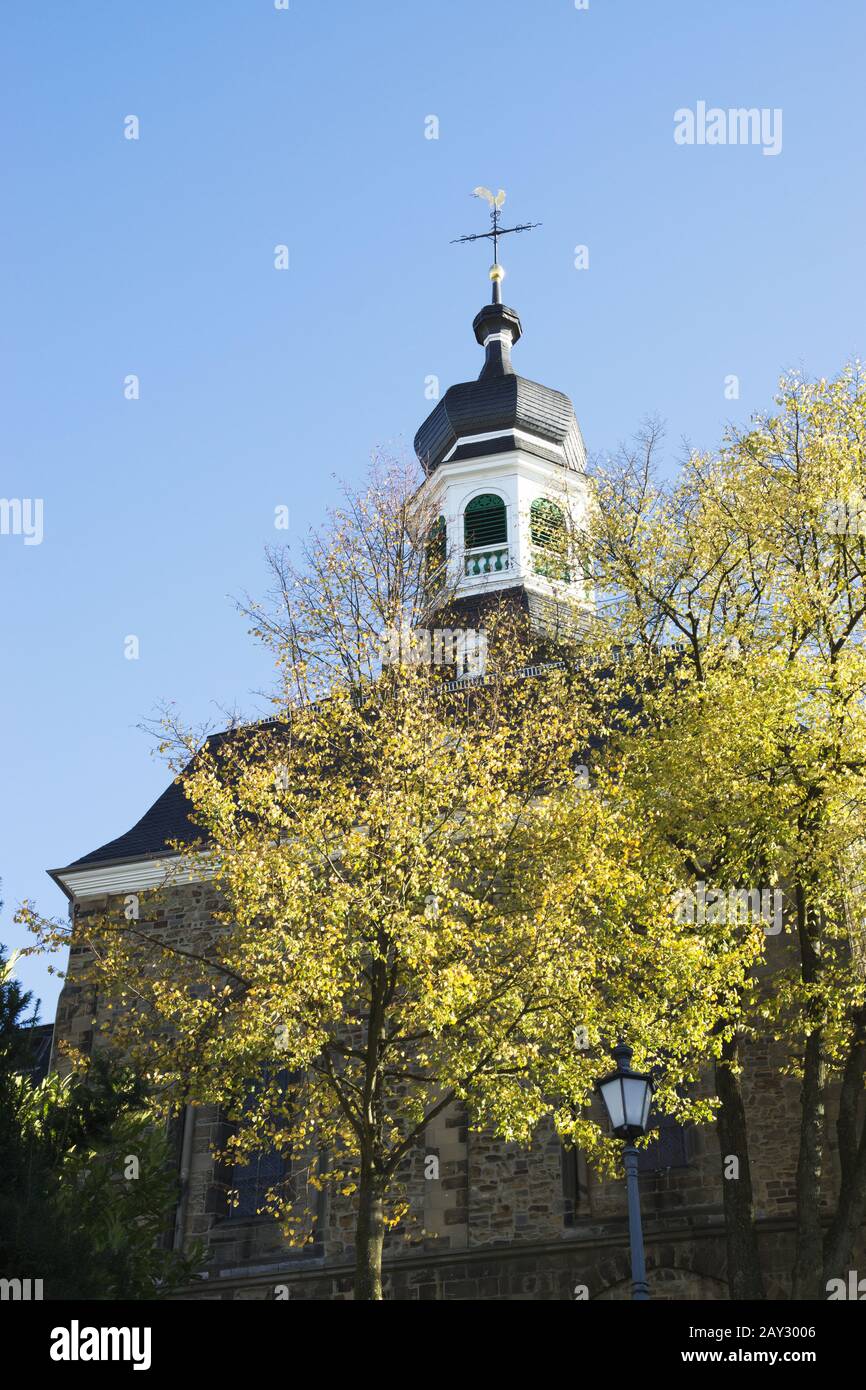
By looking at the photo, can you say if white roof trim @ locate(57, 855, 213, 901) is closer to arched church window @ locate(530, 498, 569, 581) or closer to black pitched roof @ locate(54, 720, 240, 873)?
black pitched roof @ locate(54, 720, 240, 873)

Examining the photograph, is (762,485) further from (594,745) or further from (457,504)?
(457,504)

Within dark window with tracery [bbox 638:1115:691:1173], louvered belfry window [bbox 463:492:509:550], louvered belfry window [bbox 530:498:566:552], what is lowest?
dark window with tracery [bbox 638:1115:691:1173]

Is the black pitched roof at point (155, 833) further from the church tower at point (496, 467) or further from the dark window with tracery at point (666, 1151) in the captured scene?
the dark window with tracery at point (666, 1151)

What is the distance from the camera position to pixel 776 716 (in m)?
15.5

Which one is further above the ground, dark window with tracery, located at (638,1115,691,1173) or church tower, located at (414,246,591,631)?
church tower, located at (414,246,591,631)

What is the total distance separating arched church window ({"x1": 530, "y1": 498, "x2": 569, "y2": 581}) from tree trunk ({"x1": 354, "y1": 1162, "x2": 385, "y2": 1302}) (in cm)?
843

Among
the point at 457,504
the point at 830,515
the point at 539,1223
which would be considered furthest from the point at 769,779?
the point at 457,504

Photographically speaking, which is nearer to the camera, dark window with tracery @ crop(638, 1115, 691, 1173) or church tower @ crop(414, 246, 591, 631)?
dark window with tracery @ crop(638, 1115, 691, 1173)

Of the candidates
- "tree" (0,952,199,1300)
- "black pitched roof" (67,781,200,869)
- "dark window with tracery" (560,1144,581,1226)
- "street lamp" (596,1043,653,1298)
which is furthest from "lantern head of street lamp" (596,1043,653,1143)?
"black pitched roof" (67,781,200,869)

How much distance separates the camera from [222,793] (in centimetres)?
1648

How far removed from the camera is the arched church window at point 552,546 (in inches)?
774

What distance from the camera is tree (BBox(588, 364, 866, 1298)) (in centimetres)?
1552

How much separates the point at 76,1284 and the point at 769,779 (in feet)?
28.0
